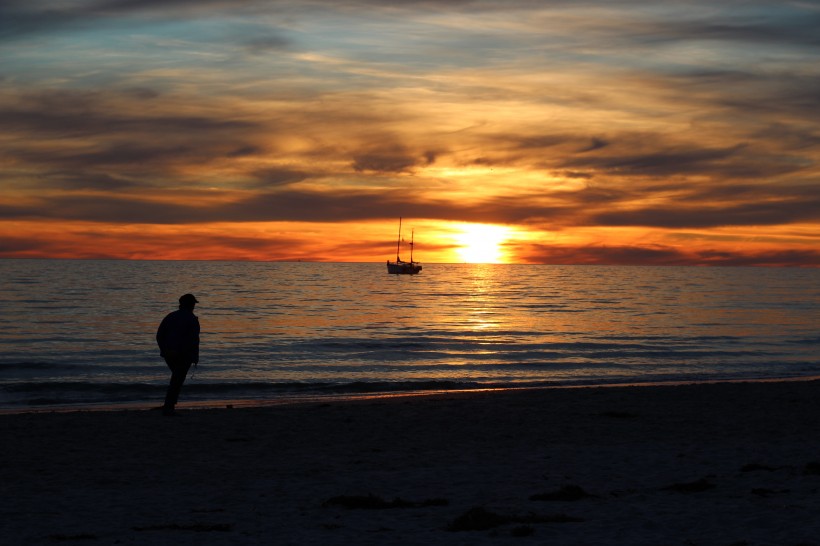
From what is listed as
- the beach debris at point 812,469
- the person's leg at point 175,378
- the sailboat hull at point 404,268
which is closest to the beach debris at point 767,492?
the beach debris at point 812,469

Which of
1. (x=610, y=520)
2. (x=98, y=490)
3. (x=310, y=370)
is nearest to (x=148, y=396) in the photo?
(x=310, y=370)

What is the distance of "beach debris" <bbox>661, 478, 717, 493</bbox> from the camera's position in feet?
34.7

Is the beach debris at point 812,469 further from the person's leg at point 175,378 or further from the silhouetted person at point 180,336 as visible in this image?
the person's leg at point 175,378

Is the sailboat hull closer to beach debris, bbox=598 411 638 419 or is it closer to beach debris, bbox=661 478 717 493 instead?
beach debris, bbox=598 411 638 419

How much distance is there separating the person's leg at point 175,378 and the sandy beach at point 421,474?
0.43 metres

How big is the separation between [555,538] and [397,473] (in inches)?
160

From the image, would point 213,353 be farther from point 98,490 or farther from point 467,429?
point 98,490

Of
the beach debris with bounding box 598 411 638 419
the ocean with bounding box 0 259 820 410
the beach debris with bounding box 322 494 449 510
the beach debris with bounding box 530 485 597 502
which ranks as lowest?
the ocean with bounding box 0 259 820 410

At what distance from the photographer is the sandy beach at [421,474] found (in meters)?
8.75

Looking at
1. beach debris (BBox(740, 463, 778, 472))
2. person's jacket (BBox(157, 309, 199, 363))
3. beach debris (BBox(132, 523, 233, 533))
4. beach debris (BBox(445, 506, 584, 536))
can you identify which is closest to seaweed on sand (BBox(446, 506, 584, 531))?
beach debris (BBox(445, 506, 584, 536))

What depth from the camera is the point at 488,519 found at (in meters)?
9.02

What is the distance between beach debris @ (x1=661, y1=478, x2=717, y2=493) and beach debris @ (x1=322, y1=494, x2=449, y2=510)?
2952mm

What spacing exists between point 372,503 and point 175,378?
331 inches

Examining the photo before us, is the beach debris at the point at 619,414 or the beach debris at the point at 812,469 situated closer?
the beach debris at the point at 812,469
